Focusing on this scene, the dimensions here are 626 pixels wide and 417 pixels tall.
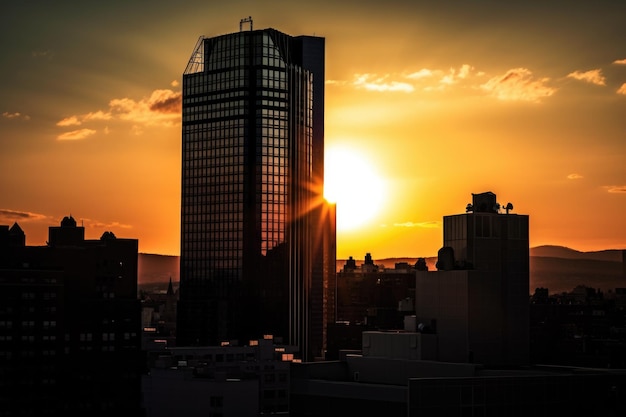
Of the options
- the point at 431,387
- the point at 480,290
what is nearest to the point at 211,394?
the point at 431,387

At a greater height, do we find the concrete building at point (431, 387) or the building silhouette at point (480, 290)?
the building silhouette at point (480, 290)

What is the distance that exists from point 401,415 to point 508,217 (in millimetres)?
46224

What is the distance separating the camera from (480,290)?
630 ft

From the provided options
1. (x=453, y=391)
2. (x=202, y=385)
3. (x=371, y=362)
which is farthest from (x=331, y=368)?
(x=453, y=391)

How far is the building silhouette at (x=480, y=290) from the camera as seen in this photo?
190250mm

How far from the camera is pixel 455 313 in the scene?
7505 inches

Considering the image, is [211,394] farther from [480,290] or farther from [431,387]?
[480,290]

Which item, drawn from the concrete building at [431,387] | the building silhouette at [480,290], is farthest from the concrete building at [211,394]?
the building silhouette at [480,290]

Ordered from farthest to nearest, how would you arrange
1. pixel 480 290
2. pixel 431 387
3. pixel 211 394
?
pixel 480 290 → pixel 211 394 → pixel 431 387

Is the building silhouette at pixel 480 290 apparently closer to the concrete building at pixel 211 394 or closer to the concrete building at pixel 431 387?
the concrete building at pixel 431 387

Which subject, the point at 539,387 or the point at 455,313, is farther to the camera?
the point at 455,313

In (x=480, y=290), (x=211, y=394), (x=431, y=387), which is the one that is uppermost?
(x=480, y=290)

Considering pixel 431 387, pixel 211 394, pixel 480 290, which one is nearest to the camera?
pixel 431 387

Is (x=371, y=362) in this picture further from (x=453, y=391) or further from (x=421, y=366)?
(x=453, y=391)
